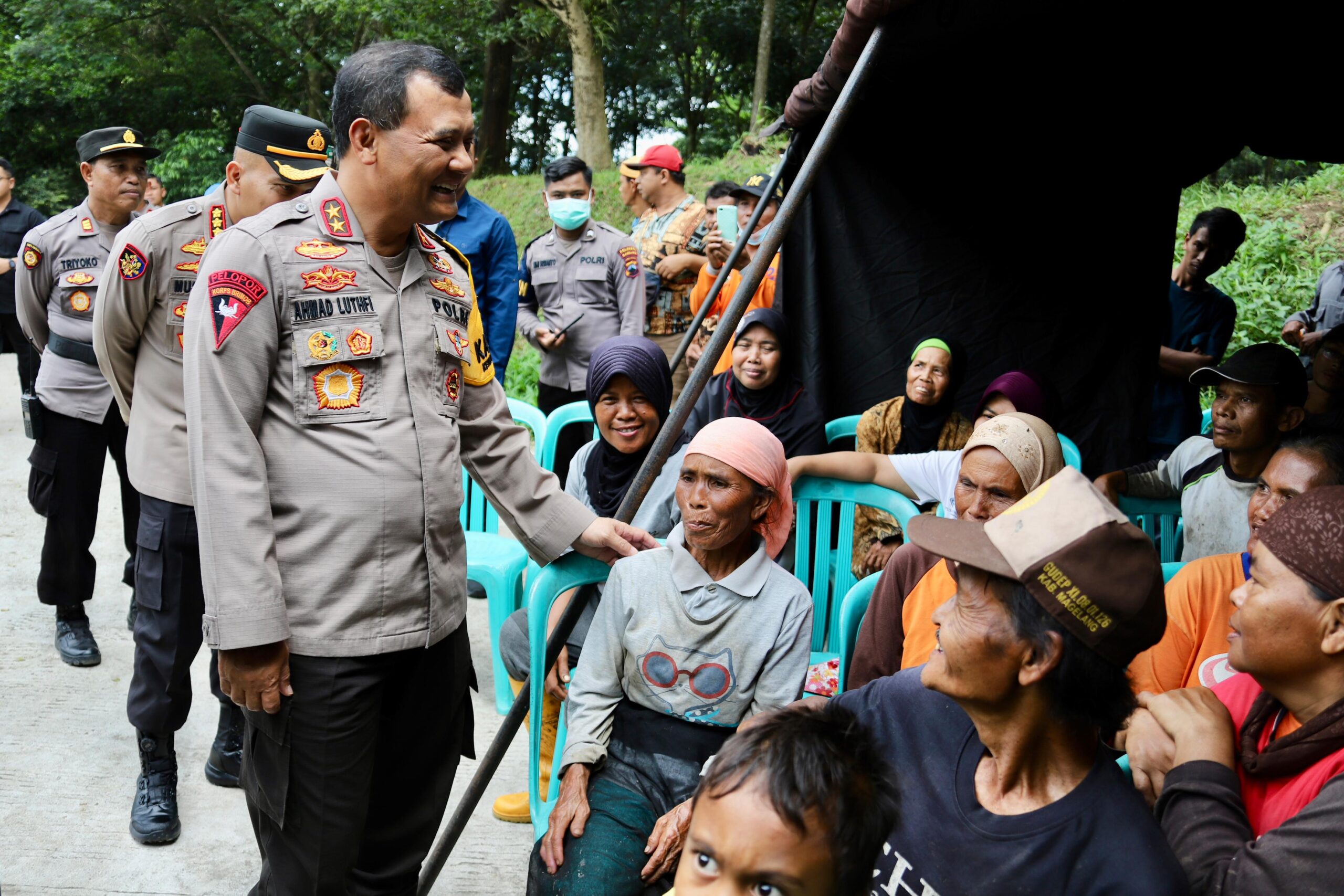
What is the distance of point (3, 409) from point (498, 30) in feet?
32.8

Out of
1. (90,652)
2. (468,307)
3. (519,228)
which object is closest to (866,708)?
(468,307)

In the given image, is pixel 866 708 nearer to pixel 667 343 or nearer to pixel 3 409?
pixel 667 343

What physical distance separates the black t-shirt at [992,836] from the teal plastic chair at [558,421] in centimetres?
263

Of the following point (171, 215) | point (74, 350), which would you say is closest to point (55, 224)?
point (74, 350)

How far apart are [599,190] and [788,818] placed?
48.8ft

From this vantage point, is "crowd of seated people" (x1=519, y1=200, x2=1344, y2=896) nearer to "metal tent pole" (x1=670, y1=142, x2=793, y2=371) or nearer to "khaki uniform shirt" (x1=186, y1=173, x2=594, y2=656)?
"khaki uniform shirt" (x1=186, y1=173, x2=594, y2=656)

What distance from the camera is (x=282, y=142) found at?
309 cm

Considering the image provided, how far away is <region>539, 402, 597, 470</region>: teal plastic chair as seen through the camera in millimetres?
4230

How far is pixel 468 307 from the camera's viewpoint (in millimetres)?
2305

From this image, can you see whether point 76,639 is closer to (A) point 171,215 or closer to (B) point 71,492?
(B) point 71,492

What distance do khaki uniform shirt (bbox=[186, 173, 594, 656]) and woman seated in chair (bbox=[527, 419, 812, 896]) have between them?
1.36 feet

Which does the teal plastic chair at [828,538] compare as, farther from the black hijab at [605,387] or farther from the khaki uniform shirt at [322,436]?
the khaki uniform shirt at [322,436]

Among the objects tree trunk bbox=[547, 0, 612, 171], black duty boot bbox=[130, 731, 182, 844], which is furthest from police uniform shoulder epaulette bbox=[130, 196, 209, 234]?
tree trunk bbox=[547, 0, 612, 171]

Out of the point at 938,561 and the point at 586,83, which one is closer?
the point at 938,561
